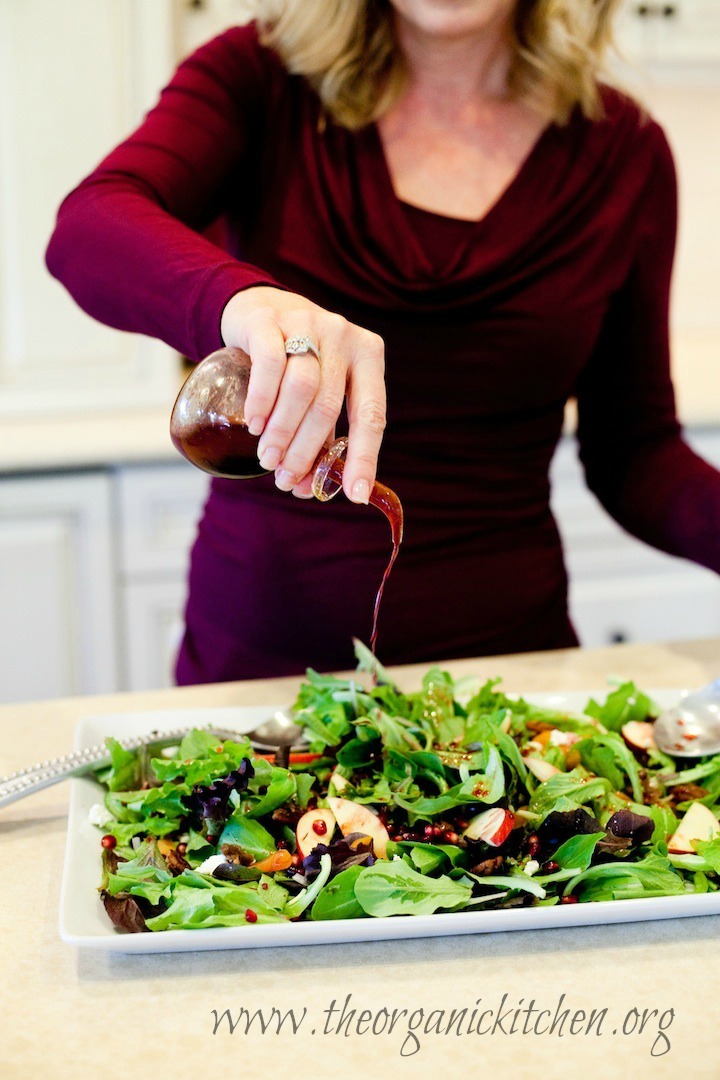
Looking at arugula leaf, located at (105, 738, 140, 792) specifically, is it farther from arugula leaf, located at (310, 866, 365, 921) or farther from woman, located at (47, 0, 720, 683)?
woman, located at (47, 0, 720, 683)

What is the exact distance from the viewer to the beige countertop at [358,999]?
61cm

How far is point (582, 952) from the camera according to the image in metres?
0.72

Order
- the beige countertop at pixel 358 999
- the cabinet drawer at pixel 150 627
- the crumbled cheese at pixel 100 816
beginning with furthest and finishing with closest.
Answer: the cabinet drawer at pixel 150 627
the crumbled cheese at pixel 100 816
the beige countertop at pixel 358 999

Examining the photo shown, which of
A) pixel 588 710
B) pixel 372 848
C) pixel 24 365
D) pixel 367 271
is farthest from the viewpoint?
pixel 24 365

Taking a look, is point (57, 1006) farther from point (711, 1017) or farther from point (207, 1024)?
point (711, 1017)

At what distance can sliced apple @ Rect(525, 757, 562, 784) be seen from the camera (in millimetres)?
849

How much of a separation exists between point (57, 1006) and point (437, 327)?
0.84 meters

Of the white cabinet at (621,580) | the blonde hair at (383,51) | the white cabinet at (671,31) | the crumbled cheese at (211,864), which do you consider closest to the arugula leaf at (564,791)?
the crumbled cheese at (211,864)

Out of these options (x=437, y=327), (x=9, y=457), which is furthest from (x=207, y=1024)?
(x=9, y=457)

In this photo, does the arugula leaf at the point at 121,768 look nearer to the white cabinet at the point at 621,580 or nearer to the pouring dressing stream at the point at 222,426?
the pouring dressing stream at the point at 222,426

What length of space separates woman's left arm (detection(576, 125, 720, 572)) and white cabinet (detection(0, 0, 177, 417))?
3.61 ft

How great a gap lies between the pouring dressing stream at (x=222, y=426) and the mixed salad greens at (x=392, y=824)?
0.21 meters

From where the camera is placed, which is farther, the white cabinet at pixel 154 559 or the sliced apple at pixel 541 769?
the white cabinet at pixel 154 559

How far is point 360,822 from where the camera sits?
0.78m
